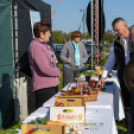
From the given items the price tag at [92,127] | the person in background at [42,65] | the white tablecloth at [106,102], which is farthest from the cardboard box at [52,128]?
the person in background at [42,65]

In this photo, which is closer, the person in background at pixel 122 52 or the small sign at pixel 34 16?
the person in background at pixel 122 52

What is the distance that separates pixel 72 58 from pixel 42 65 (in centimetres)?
218

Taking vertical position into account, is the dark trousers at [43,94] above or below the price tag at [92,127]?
above

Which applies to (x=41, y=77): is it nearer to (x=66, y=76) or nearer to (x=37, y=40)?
(x=37, y=40)

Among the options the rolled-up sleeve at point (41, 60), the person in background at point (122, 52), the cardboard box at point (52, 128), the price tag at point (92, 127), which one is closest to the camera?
the cardboard box at point (52, 128)

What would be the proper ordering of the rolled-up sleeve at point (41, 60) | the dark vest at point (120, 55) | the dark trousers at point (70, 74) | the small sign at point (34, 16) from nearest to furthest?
1. the rolled-up sleeve at point (41, 60)
2. the dark vest at point (120, 55)
3. the small sign at point (34, 16)
4. the dark trousers at point (70, 74)

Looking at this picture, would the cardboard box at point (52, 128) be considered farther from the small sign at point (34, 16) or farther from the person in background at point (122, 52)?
the small sign at point (34, 16)

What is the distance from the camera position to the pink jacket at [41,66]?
7.55 feet

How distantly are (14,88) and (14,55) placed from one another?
512 mm

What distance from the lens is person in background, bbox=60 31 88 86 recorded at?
4.40m

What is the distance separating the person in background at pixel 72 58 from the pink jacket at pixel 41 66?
193cm

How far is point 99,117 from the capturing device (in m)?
1.80

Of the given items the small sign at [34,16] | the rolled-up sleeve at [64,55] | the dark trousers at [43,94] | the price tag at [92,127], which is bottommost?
the price tag at [92,127]

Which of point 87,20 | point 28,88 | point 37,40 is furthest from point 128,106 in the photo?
point 87,20
